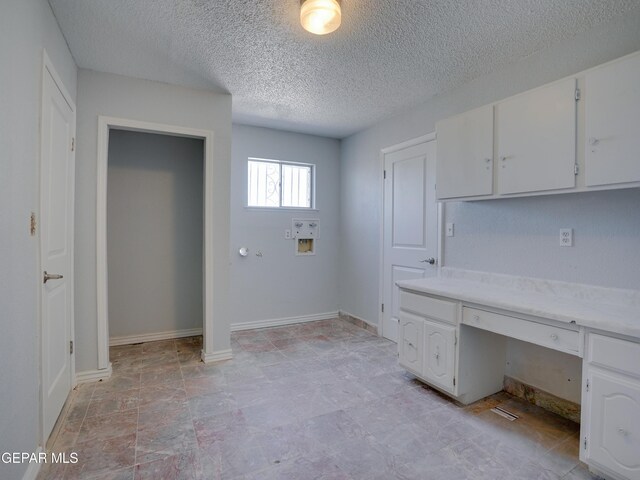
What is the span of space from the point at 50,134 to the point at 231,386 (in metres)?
2.09

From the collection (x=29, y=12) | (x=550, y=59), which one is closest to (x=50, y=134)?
(x=29, y=12)

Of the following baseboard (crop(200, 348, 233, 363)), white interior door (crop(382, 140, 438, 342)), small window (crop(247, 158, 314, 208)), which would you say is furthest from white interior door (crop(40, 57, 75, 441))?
white interior door (crop(382, 140, 438, 342))

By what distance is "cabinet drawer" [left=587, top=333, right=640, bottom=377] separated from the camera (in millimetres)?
1454

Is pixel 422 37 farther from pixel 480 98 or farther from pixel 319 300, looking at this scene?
pixel 319 300

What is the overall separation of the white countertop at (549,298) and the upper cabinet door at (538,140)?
0.68m

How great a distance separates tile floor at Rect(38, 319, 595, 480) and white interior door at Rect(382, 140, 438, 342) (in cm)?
100

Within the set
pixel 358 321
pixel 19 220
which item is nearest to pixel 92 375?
pixel 19 220

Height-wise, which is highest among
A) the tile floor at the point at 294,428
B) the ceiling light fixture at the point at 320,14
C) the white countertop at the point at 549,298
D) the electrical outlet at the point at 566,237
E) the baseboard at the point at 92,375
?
the ceiling light fixture at the point at 320,14

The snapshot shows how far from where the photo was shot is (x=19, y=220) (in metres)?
1.49

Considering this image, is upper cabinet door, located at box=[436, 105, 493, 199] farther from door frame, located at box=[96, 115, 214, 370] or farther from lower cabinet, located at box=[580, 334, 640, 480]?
door frame, located at box=[96, 115, 214, 370]

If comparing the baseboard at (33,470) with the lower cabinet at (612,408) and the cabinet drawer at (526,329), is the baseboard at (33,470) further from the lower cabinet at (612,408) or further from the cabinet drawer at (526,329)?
the lower cabinet at (612,408)

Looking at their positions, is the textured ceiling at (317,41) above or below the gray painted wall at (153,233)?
above

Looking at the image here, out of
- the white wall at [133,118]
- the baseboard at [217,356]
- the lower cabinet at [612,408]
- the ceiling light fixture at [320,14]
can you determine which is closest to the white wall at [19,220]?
the white wall at [133,118]

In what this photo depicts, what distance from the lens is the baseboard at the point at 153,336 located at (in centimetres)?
348
